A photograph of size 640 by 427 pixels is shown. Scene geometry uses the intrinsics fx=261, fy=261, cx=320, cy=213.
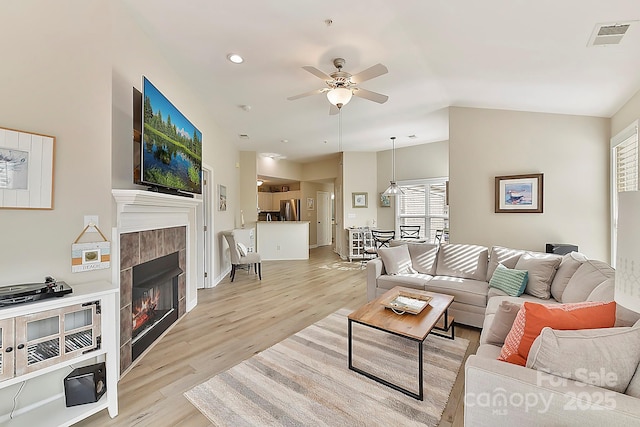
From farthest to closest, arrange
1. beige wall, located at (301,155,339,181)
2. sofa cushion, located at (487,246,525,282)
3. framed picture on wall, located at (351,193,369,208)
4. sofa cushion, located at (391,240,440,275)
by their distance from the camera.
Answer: beige wall, located at (301,155,339,181), framed picture on wall, located at (351,193,369,208), sofa cushion, located at (391,240,440,275), sofa cushion, located at (487,246,525,282)

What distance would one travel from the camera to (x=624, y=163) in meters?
3.20

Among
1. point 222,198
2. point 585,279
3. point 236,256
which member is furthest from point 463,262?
point 222,198

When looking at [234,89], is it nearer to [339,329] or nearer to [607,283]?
[339,329]

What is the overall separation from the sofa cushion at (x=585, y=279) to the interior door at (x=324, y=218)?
7.74 meters

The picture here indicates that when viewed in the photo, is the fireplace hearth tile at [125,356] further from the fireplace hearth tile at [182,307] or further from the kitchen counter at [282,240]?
the kitchen counter at [282,240]

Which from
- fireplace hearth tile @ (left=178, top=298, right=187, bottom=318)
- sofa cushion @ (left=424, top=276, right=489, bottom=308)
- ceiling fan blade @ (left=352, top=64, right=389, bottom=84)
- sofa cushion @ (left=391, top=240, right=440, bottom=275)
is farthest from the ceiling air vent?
fireplace hearth tile @ (left=178, top=298, right=187, bottom=318)

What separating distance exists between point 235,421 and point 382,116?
4.43m

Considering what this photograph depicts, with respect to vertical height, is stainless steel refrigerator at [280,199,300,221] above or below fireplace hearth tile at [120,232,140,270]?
above

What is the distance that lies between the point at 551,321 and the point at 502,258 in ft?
6.88

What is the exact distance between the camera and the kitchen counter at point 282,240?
23.3 feet

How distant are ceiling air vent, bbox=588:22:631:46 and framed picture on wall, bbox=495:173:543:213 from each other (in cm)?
197

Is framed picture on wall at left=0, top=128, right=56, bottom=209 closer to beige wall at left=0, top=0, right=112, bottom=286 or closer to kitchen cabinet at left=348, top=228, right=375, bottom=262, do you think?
beige wall at left=0, top=0, right=112, bottom=286

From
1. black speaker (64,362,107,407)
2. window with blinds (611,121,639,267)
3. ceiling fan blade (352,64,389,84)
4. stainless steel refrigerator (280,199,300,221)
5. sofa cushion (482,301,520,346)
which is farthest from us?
stainless steel refrigerator (280,199,300,221)

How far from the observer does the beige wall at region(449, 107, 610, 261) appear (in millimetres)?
3537
